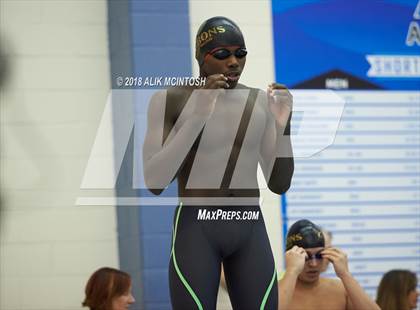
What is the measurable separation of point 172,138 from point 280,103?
0.36 metres

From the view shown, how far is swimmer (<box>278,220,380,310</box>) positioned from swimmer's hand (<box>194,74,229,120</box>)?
91cm

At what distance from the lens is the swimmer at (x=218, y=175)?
2660 mm

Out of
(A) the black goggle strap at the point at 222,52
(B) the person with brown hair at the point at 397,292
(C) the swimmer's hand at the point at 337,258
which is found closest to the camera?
(A) the black goggle strap at the point at 222,52

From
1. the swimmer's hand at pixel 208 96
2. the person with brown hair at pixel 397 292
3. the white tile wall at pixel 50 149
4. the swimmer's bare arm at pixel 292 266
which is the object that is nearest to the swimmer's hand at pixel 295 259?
the swimmer's bare arm at pixel 292 266

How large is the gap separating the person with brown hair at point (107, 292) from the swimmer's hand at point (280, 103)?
1276mm

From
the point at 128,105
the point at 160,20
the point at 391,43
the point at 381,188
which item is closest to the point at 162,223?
the point at 128,105

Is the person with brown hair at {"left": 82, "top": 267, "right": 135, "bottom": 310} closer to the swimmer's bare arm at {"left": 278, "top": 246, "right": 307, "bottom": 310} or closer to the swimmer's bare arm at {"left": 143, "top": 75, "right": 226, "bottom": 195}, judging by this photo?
the swimmer's bare arm at {"left": 278, "top": 246, "right": 307, "bottom": 310}

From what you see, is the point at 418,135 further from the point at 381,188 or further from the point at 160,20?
the point at 160,20

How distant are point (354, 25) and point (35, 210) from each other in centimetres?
213

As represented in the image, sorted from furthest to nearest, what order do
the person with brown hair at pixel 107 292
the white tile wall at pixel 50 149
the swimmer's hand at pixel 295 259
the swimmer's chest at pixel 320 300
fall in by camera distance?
the white tile wall at pixel 50 149, the swimmer's chest at pixel 320 300, the person with brown hair at pixel 107 292, the swimmer's hand at pixel 295 259

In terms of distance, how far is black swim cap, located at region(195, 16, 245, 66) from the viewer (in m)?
2.71

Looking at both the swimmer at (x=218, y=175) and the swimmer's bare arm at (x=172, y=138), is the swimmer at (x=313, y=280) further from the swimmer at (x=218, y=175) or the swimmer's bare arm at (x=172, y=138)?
the swimmer's bare arm at (x=172, y=138)

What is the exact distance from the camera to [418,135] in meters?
5.36

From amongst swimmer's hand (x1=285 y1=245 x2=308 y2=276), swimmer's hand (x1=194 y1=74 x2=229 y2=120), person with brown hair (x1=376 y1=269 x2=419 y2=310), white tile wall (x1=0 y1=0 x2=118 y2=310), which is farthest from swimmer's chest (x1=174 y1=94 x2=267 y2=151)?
white tile wall (x1=0 y1=0 x2=118 y2=310)
